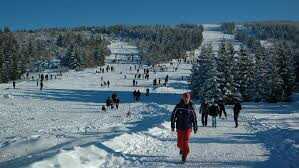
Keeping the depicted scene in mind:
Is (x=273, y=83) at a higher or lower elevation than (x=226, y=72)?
lower

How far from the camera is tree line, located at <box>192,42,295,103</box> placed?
5512 cm

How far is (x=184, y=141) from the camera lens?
12789mm

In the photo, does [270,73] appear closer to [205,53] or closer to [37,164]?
[205,53]

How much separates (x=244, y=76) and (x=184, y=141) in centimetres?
4709

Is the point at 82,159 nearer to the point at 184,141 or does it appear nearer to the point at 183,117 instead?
the point at 184,141

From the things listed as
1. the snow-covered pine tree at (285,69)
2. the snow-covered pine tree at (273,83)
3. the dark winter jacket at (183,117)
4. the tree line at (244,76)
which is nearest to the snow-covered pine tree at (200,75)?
the tree line at (244,76)

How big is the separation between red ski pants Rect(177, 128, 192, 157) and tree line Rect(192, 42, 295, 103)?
41.3m

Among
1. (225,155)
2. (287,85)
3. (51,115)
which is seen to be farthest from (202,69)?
(225,155)

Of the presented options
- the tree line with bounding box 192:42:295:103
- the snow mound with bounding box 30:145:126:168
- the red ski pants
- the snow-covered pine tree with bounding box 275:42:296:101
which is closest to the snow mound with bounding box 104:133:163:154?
the snow mound with bounding box 30:145:126:168

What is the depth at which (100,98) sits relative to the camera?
2473 inches

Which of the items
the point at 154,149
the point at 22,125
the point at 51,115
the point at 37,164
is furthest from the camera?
the point at 51,115

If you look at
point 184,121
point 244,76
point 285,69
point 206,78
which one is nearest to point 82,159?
point 184,121

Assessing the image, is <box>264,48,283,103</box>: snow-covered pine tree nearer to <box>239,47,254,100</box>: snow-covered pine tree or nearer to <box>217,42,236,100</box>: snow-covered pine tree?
<box>239,47,254,100</box>: snow-covered pine tree

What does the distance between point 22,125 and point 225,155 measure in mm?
22205
